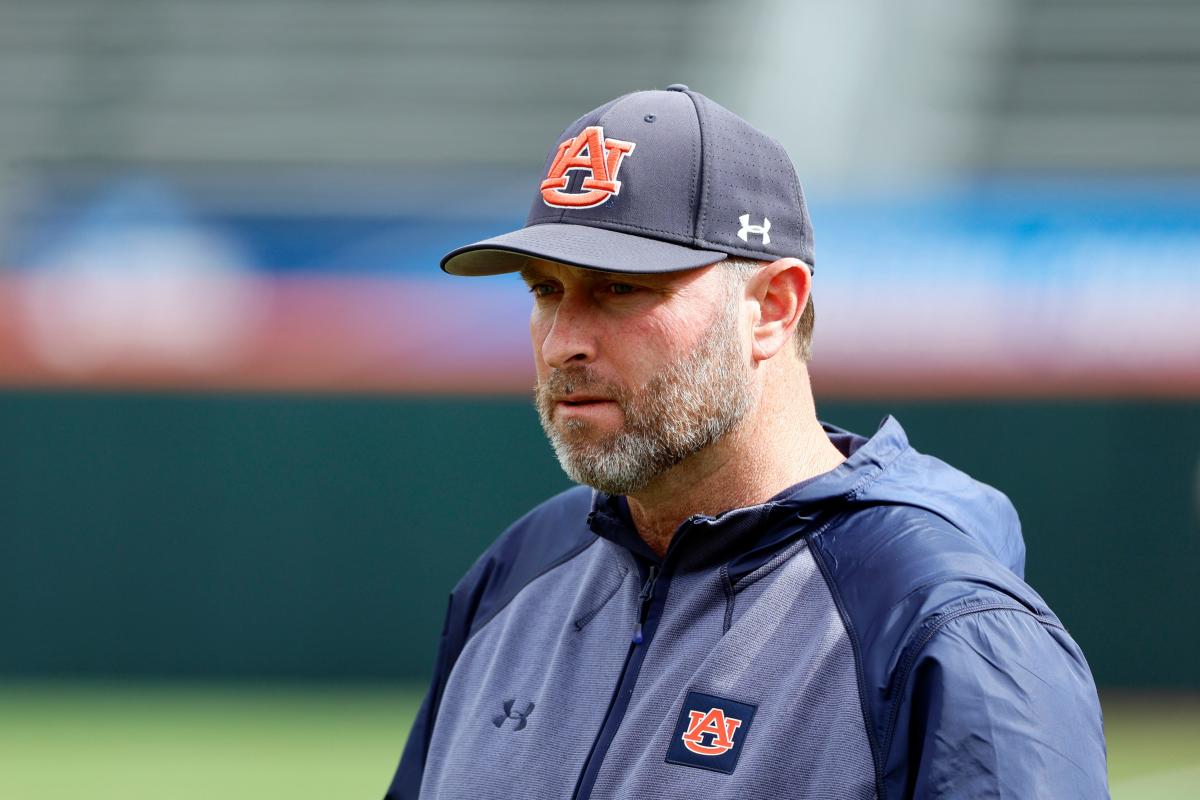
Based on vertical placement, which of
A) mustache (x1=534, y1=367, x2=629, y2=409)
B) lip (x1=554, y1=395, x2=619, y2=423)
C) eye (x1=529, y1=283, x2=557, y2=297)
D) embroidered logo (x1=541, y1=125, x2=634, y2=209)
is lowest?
lip (x1=554, y1=395, x2=619, y2=423)

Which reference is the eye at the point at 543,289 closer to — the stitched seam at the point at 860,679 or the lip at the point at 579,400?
the lip at the point at 579,400

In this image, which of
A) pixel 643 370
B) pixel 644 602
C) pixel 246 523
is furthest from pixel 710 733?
pixel 246 523

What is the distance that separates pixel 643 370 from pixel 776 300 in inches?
7.6

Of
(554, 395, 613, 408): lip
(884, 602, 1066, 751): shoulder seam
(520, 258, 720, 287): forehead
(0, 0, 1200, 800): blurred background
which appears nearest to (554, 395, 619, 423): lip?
(554, 395, 613, 408): lip

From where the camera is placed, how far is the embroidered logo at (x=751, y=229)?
1688mm

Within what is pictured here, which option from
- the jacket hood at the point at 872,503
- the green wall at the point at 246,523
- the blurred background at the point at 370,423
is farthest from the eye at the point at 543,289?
the green wall at the point at 246,523

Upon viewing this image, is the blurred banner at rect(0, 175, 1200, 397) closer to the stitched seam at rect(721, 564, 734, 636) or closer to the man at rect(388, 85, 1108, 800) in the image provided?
the man at rect(388, 85, 1108, 800)

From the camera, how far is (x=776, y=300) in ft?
5.75

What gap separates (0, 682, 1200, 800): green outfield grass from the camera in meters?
5.23

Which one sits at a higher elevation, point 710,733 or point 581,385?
point 581,385

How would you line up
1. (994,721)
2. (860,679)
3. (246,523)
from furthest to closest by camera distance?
(246,523)
(860,679)
(994,721)

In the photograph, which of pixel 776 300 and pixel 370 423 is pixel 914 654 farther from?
pixel 370 423

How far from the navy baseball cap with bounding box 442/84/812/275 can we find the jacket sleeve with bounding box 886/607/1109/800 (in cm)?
52

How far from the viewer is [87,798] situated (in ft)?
16.9
